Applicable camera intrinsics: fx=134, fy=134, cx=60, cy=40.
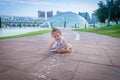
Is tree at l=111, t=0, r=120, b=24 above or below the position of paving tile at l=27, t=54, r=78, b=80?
above

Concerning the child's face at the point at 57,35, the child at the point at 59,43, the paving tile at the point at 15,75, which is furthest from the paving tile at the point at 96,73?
the child's face at the point at 57,35

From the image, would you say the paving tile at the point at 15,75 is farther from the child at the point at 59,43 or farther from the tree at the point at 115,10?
the tree at the point at 115,10

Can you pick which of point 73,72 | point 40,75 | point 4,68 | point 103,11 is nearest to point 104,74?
point 73,72

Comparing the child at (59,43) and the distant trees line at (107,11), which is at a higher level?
the distant trees line at (107,11)

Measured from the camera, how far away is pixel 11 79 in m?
2.04

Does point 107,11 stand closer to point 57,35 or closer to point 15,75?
point 57,35

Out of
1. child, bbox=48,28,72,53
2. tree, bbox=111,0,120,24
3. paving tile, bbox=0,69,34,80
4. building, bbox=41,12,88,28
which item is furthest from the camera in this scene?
building, bbox=41,12,88,28

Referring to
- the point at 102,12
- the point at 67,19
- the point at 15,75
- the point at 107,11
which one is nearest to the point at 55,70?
the point at 15,75

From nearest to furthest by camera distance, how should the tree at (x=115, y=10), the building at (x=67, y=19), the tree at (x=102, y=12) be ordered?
the tree at (x=115, y=10) < the tree at (x=102, y=12) < the building at (x=67, y=19)

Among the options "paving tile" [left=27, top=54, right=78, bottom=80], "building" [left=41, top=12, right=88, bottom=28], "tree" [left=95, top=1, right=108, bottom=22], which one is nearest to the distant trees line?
"tree" [left=95, top=1, right=108, bottom=22]

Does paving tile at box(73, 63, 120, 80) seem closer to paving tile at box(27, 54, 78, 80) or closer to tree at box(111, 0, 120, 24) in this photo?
paving tile at box(27, 54, 78, 80)

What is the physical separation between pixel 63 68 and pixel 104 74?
75 centimetres

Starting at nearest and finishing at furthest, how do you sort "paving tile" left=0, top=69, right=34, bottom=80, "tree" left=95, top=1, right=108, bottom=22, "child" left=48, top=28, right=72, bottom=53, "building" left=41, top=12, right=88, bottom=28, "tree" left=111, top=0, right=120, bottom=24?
"paving tile" left=0, top=69, right=34, bottom=80
"child" left=48, top=28, right=72, bottom=53
"tree" left=111, top=0, right=120, bottom=24
"tree" left=95, top=1, right=108, bottom=22
"building" left=41, top=12, right=88, bottom=28

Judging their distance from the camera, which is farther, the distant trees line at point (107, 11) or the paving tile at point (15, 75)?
the distant trees line at point (107, 11)
